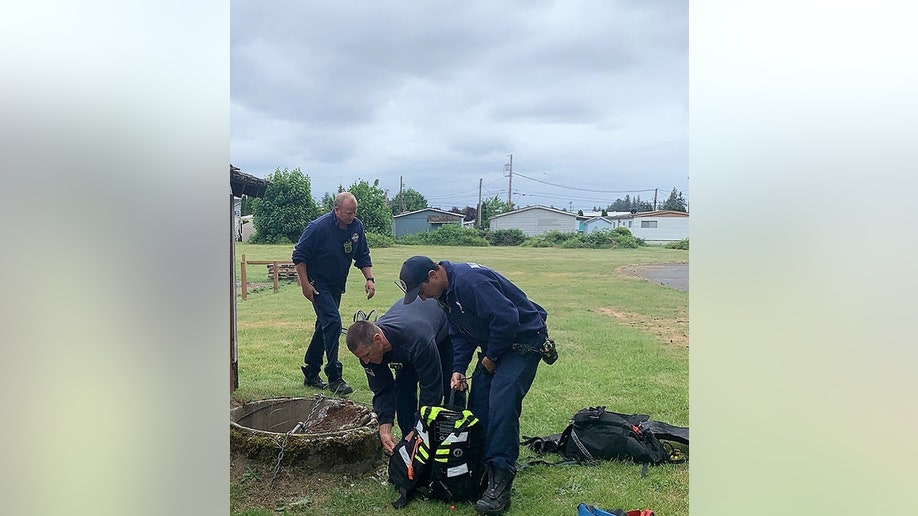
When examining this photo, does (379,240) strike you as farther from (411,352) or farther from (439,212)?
(411,352)

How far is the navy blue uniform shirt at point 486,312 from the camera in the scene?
8.81ft

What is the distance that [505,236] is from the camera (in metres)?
3.12

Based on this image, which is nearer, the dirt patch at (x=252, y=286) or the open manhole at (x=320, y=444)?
the open manhole at (x=320, y=444)

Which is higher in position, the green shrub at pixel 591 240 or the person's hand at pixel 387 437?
the green shrub at pixel 591 240

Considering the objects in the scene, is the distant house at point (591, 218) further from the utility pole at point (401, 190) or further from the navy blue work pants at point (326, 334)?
the navy blue work pants at point (326, 334)

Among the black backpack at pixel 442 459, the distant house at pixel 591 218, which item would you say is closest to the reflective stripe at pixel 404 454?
the black backpack at pixel 442 459

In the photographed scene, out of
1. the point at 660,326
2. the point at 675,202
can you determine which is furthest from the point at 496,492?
the point at 675,202

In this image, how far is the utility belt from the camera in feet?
9.04

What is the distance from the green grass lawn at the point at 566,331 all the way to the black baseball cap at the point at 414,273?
0.13 meters

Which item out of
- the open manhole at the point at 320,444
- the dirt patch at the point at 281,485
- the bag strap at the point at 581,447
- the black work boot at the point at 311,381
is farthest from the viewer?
the black work boot at the point at 311,381

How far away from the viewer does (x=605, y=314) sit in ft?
10.9
